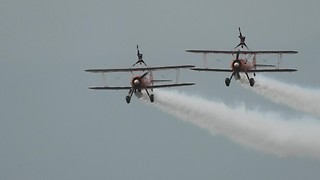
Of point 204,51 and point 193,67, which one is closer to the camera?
point 193,67

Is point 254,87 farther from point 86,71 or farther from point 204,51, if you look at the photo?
point 86,71

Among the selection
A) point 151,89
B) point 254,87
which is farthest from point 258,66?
point 151,89

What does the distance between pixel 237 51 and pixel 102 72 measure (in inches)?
601

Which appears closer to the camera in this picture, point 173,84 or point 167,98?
point 173,84

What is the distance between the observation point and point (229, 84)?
158m

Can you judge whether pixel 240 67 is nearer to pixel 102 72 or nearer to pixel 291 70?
pixel 291 70

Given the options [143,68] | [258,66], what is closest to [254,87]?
[258,66]

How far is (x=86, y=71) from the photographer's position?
166 metres

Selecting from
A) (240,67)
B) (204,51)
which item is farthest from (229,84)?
(204,51)

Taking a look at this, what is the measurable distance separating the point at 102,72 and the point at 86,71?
12.2ft

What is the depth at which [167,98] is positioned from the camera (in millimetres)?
169000

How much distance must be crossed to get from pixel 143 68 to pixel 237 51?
1037 cm

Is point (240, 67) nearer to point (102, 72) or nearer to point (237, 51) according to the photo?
point (237, 51)

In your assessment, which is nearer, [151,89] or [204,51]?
[151,89]
